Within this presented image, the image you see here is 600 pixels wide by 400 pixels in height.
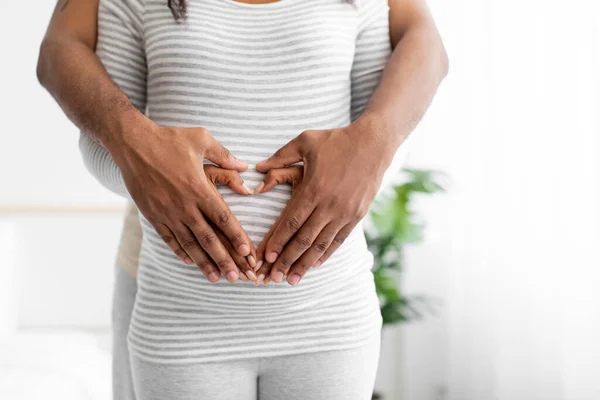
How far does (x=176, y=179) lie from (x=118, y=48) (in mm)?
266

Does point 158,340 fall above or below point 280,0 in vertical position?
below

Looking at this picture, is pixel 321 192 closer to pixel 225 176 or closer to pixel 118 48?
pixel 225 176

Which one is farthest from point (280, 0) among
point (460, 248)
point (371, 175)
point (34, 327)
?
point (34, 327)

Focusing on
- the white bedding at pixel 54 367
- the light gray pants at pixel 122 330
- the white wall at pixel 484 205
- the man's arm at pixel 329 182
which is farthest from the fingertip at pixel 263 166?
the white bedding at pixel 54 367

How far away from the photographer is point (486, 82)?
6.09ft

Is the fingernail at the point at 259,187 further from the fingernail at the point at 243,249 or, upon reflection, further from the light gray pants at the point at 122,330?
the light gray pants at the point at 122,330

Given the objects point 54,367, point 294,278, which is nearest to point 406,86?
point 294,278

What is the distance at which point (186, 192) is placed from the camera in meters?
0.77

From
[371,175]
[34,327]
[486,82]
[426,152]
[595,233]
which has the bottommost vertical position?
[34,327]

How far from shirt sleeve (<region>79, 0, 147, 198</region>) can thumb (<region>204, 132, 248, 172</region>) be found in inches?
6.9

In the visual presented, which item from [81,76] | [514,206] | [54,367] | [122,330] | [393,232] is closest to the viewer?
[81,76]

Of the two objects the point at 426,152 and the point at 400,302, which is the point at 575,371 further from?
the point at 426,152

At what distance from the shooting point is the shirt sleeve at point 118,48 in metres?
0.91

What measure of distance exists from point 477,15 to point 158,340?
57.5 inches
